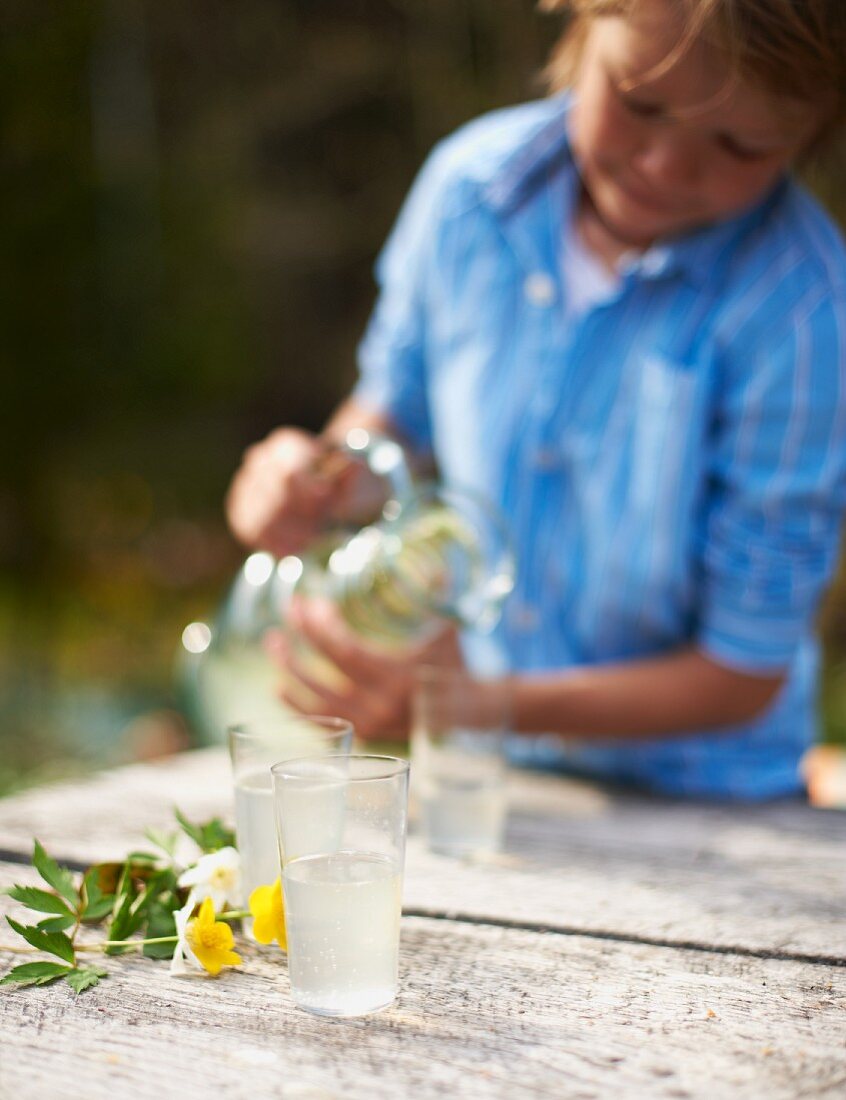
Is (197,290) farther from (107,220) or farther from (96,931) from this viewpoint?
(96,931)

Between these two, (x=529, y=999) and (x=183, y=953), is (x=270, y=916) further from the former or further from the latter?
(x=529, y=999)

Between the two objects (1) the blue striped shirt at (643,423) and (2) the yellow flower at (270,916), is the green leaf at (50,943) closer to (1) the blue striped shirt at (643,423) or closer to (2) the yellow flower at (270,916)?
(2) the yellow flower at (270,916)

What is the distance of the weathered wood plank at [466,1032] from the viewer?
740 millimetres

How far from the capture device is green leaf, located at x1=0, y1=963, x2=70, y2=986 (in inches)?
34.3

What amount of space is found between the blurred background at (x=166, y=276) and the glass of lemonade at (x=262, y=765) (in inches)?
83.5

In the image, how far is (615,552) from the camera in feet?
5.12

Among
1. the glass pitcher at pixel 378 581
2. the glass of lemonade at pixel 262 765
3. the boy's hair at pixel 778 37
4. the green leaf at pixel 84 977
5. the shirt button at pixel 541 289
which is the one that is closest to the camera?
the green leaf at pixel 84 977

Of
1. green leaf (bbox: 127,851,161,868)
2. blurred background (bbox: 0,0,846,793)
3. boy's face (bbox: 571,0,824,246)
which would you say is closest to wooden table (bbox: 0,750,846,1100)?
green leaf (bbox: 127,851,161,868)

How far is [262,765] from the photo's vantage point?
102 cm

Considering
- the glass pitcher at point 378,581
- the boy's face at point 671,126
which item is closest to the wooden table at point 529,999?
the glass pitcher at point 378,581

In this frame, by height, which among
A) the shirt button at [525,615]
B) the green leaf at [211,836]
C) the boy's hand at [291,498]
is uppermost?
the boy's hand at [291,498]

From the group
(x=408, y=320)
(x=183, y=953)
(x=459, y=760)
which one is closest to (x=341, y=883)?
(x=183, y=953)

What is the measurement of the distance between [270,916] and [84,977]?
0.13 metres

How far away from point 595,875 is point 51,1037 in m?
0.56
